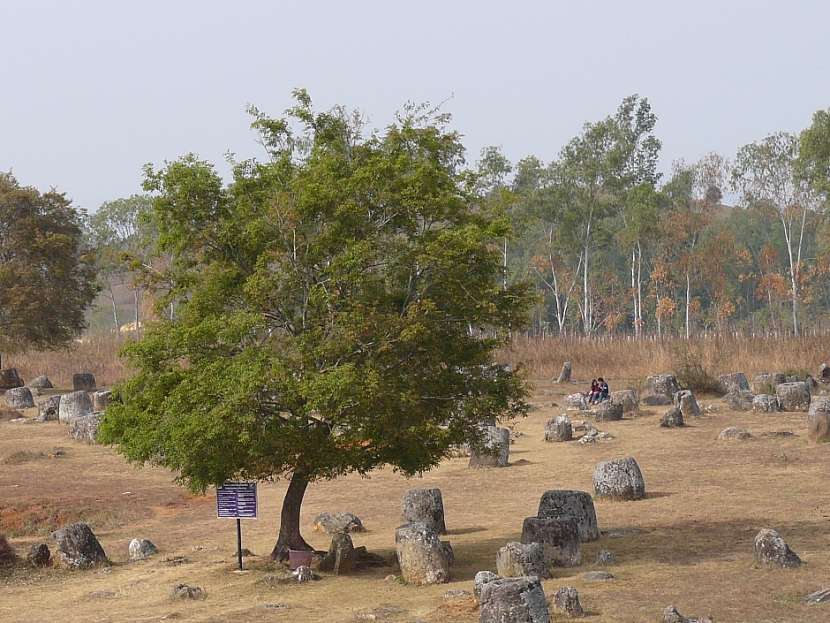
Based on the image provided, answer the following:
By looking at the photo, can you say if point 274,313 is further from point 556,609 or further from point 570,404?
point 570,404

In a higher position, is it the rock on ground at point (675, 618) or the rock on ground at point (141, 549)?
the rock on ground at point (141, 549)

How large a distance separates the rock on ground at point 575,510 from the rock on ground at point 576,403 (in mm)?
21172

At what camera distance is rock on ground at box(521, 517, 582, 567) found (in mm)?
16500

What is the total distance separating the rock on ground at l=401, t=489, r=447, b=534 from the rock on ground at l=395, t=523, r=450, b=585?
12.7ft

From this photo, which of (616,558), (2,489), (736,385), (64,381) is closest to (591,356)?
(736,385)

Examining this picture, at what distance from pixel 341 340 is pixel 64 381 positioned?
4405 cm

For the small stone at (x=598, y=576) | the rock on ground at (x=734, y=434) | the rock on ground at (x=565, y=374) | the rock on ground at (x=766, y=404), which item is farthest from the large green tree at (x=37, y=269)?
the small stone at (x=598, y=576)

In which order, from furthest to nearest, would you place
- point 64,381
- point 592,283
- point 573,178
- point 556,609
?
A: point 592,283 → point 573,178 → point 64,381 → point 556,609

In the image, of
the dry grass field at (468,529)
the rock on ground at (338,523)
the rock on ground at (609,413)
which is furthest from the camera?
the rock on ground at (609,413)

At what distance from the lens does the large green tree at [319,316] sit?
16.2m

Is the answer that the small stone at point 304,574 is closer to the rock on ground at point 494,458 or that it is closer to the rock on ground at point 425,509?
the rock on ground at point 425,509

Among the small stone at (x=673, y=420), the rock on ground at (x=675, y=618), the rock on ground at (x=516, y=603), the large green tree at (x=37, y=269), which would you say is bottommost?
the rock on ground at (x=675, y=618)

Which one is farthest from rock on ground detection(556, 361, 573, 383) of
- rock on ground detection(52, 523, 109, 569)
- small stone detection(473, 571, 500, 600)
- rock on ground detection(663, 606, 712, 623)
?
rock on ground detection(663, 606, 712, 623)

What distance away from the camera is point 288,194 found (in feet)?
55.2
